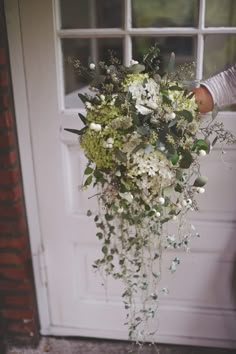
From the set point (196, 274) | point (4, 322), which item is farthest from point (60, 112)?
point (4, 322)

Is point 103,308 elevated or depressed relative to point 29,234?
depressed

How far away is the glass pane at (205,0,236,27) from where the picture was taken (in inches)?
62.9

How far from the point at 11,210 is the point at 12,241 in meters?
0.16

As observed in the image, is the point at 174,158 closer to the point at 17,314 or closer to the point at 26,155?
the point at 26,155

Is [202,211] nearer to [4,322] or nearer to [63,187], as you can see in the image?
[63,187]

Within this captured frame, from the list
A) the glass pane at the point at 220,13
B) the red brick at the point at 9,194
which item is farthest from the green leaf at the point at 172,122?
the red brick at the point at 9,194

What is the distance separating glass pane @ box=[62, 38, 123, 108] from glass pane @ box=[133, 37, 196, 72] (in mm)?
76

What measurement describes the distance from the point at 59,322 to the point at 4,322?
0.28m

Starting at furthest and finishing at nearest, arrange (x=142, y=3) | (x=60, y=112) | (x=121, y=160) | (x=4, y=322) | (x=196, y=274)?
1. (x=4, y=322)
2. (x=196, y=274)
3. (x=60, y=112)
4. (x=142, y=3)
5. (x=121, y=160)

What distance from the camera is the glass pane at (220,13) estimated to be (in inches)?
62.9

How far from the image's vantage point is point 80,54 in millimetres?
1743

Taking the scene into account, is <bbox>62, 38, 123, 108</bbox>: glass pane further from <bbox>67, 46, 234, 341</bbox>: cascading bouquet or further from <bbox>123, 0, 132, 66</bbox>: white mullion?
<bbox>67, 46, 234, 341</bbox>: cascading bouquet

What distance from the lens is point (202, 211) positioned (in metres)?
1.87

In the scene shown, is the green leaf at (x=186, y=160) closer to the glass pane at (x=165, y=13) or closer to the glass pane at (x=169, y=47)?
the glass pane at (x=169, y=47)
